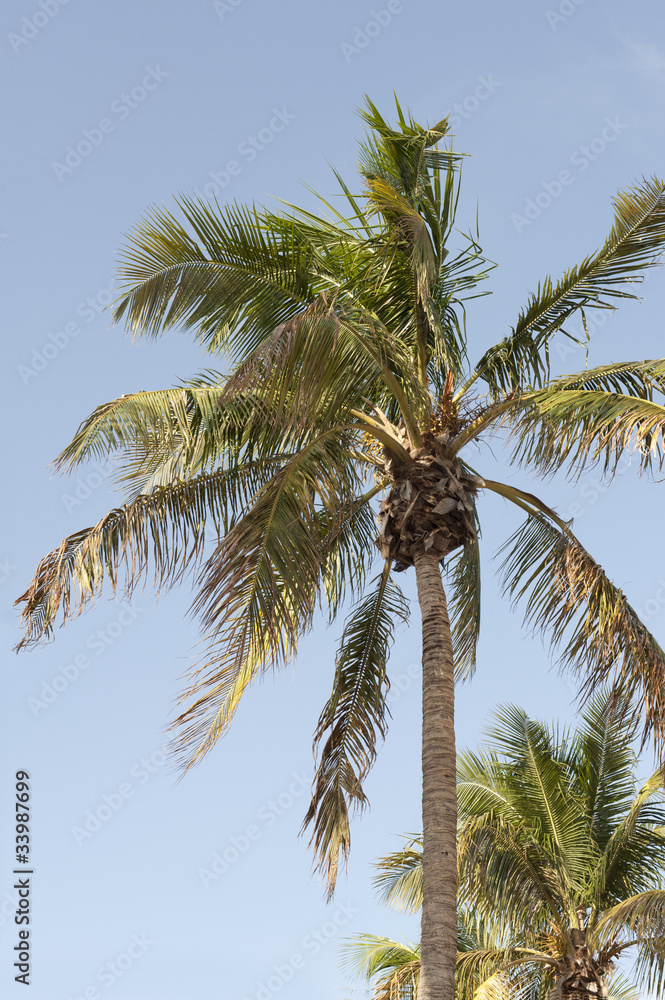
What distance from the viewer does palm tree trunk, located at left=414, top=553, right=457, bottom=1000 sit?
24.6ft

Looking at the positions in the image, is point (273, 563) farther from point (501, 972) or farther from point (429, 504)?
point (501, 972)

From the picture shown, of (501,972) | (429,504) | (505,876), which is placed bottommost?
(501,972)

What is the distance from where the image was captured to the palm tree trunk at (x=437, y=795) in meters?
7.50

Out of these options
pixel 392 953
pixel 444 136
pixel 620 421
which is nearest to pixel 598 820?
pixel 392 953

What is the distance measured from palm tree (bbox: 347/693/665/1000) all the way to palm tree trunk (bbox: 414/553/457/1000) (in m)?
4.57

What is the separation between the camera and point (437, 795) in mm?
8047

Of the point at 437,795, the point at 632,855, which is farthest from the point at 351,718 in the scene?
the point at 632,855

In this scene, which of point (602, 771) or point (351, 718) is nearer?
point (351, 718)

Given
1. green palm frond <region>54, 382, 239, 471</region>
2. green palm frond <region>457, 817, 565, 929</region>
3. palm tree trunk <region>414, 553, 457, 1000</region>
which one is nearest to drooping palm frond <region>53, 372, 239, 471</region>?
green palm frond <region>54, 382, 239, 471</region>

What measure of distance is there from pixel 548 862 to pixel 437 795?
642 centimetres

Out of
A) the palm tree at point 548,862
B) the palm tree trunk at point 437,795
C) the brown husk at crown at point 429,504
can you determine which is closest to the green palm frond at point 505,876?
the palm tree at point 548,862

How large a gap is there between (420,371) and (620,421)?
2092 mm

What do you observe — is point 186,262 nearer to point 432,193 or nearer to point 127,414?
point 127,414

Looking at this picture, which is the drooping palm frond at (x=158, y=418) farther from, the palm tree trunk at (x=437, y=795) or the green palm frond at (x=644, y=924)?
the green palm frond at (x=644, y=924)
